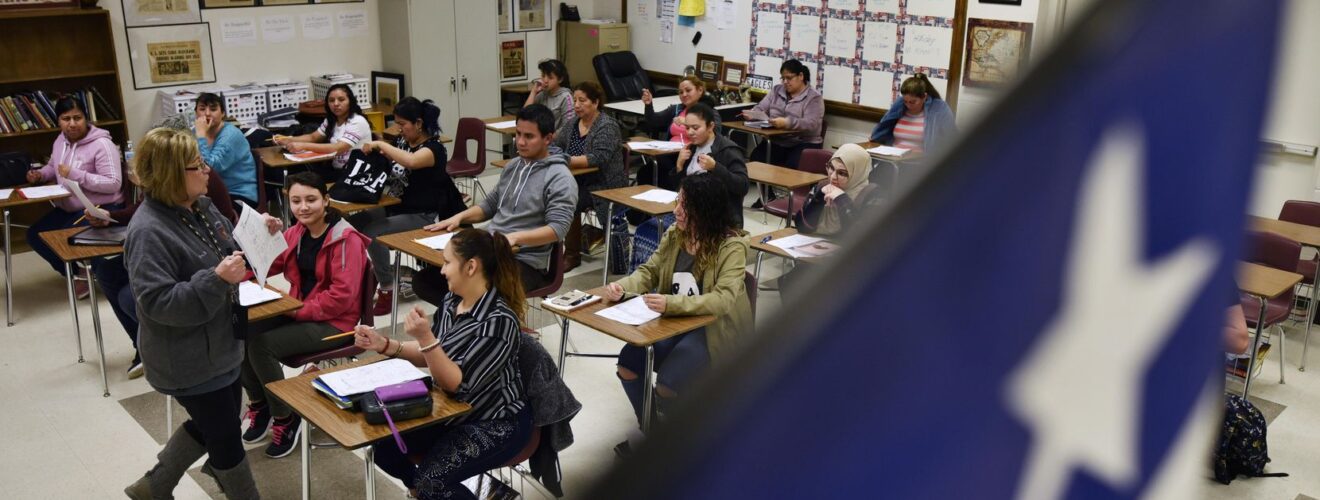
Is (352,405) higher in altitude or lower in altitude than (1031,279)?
lower

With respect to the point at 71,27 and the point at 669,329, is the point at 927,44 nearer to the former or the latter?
the point at 669,329

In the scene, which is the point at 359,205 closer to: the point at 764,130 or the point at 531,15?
the point at 764,130

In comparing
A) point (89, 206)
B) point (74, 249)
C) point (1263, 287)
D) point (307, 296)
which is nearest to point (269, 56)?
point (89, 206)

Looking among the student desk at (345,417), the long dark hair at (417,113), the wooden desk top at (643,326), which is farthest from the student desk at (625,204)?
the student desk at (345,417)

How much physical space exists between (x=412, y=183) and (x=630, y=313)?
2421mm

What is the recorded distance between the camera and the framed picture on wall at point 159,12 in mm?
8227

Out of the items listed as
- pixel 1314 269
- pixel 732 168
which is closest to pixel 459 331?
pixel 732 168

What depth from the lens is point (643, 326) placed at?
4055mm

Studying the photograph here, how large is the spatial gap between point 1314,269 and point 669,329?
12.9 ft

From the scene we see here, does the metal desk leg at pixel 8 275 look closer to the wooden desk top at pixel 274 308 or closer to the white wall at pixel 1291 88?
Result: the wooden desk top at pixel 274 308

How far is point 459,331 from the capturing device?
353cm

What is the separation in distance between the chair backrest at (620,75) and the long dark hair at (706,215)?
689 cm

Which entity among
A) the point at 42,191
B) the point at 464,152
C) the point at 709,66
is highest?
the point at 709,66

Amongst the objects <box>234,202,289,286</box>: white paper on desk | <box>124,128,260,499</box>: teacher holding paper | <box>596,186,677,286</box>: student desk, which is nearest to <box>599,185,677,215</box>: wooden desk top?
<box>596,186,677,286</box>: student desk
